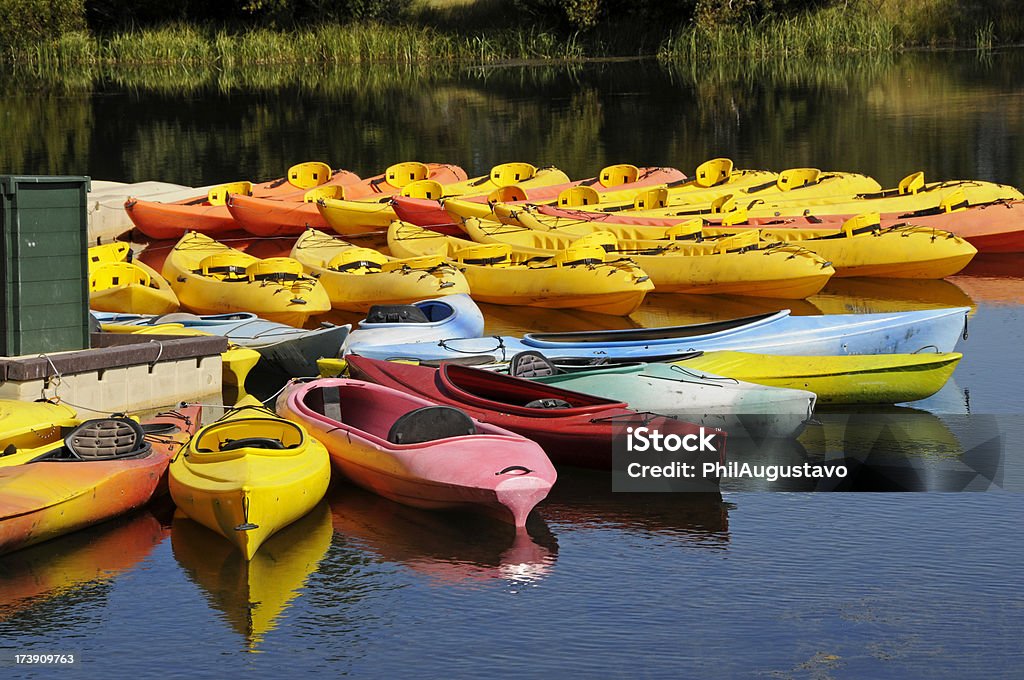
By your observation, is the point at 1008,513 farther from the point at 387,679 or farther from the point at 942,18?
the point at 942,18

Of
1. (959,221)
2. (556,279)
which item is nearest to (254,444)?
(556,279)

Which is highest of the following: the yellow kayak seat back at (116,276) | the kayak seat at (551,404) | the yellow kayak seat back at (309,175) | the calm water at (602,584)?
the yellow kayak seat back at (309,175)

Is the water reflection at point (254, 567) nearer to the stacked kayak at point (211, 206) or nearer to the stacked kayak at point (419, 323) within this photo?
the stacked kayak at point (419, 323)

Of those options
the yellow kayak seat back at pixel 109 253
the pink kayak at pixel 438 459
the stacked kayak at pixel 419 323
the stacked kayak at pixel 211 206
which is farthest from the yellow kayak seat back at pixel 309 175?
the pink kayak at pixel 438 459

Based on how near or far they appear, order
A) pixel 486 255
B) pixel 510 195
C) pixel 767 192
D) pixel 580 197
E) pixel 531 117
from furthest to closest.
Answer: pixel 531 117
pixel 767 192
pixel 510 195
pixel 580 197
pixel 486 255

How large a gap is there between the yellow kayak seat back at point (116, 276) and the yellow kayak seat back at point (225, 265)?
0.80 meters

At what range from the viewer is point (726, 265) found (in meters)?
19.5

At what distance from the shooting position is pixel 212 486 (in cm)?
1061

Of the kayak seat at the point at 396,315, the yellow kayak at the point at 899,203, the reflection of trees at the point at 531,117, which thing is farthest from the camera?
the reflection of trees at the point at 531,117

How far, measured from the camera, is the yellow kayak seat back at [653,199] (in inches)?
947

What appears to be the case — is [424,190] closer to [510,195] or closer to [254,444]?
[510,195]

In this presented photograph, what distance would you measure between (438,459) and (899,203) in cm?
1398

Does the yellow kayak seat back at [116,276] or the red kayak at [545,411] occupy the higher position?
the yellow kayak seat back at [116,276]

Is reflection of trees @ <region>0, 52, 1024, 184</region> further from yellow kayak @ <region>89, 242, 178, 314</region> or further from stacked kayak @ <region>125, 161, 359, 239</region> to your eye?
yellow kayak @ <region>89, 242, 178, 314</region>
